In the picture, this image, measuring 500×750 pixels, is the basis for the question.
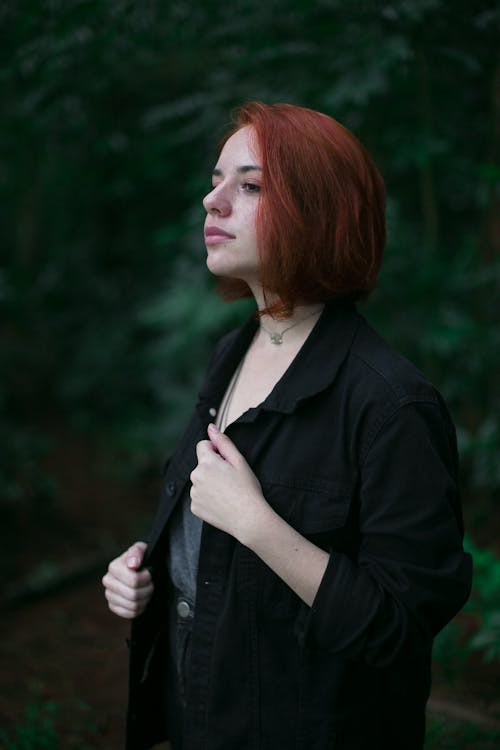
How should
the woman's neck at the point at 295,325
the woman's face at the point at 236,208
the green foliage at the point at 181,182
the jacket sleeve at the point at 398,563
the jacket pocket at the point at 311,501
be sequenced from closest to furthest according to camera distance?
1. the jacket sleeve at the point at 398,563
2. the jacket pocket at the point at 311,501
3. the woman's face at the point at 236,208
4. the woman's neck at the point at 295,325
5. the green foliage at the point at 181,182

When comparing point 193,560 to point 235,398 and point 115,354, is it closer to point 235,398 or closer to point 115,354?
point 235,398

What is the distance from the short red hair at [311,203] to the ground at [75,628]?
6.87 feet

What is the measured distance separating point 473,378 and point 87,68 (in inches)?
108

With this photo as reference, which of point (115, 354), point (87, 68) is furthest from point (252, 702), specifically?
point (115, 354)

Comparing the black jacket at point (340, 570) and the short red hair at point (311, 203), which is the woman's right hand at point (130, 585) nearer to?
the black jacket at point (340, 570)

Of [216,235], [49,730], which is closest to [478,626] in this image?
[49,730]

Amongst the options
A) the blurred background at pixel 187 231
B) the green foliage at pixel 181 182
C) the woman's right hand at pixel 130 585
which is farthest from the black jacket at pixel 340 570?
the green foliage at pixel 181 182

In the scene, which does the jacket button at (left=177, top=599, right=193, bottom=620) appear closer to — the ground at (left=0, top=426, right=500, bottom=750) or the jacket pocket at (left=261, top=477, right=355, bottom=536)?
the jacket pocket at (left=261, top=477, right=355, bottom=536)

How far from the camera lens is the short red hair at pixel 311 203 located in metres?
1.45

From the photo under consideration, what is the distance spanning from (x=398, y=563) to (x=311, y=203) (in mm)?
752

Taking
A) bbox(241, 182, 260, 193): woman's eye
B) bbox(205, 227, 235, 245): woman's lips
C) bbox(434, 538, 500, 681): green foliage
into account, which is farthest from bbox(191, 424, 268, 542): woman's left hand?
bbox(434, 538, 500, 681): green foliage

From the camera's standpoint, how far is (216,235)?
1574 mm

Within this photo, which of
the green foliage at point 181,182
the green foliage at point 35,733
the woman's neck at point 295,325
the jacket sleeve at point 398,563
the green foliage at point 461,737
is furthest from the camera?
the green foliage at point 181,182

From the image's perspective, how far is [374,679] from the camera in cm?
150
